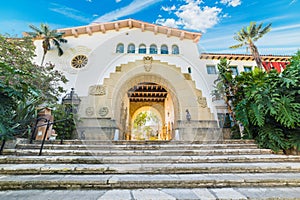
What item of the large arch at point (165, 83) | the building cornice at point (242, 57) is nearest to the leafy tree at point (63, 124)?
the large arch at point (165, 83)

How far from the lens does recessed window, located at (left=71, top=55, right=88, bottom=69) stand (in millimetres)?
8411

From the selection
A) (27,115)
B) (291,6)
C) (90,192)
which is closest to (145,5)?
(291,6)

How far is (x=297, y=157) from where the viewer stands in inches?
99.9

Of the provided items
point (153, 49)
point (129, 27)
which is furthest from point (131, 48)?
point (129, 27)

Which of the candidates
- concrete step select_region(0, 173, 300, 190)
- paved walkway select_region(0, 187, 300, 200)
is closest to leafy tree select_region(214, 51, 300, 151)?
concrete step select_region(0, 173, 300, 190)

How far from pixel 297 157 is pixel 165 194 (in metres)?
2.97

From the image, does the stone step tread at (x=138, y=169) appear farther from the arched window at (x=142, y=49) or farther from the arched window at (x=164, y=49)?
→ the arched window at (x=164, y=49)

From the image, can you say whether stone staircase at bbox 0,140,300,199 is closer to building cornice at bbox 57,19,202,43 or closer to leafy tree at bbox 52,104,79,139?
leafy tree at bbox 52,104,79,139

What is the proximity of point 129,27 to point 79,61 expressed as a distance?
4.49 meters

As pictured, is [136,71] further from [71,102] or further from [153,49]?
[71,102]

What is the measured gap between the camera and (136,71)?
25.3 ft

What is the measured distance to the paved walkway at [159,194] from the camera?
1.29 meters

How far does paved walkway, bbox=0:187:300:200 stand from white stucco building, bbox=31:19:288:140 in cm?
361

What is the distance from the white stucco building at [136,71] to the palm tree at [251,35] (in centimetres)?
99
